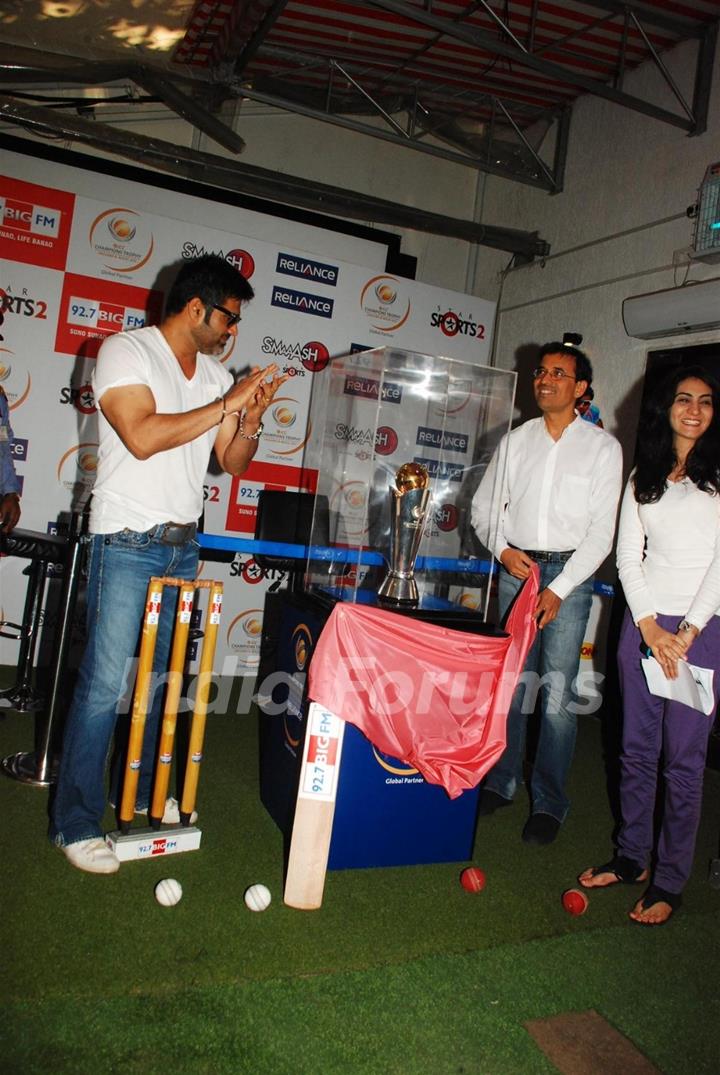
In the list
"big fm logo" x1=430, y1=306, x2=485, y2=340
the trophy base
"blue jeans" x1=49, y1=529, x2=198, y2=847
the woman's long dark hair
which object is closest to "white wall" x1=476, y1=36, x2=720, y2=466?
"big fm logo" x1=430, y1=306, x2=485, y2=340

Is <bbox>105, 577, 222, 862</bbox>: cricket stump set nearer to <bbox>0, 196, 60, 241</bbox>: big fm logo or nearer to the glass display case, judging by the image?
the glass display case

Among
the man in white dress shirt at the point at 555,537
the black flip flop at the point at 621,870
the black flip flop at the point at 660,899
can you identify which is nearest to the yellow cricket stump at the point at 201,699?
the man in white dress shirt at the point at 555,537

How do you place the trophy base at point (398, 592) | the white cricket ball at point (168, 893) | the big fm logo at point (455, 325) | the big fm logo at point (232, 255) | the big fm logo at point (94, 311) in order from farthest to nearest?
1. the big fm logo at point (455, 325)
2. the big fm logo at point (232, 255)
3. the big fm logo at point (94, 311)
4. the trophy base at point (398, 592)
5. the white cricket ball at point (168, 893)

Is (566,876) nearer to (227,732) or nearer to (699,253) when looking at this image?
(227,732)

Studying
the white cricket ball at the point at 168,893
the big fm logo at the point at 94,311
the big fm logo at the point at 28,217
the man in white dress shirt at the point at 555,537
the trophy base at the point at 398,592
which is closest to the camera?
the white cricket ball at the point at 168,893

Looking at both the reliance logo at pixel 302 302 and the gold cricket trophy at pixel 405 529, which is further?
the reliance logo at pixel 302 302

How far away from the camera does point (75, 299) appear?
4.71 meters

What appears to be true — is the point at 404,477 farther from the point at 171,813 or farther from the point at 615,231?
the point at 615,231

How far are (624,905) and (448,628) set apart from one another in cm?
112

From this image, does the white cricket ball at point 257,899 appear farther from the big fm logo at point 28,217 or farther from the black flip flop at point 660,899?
the big fm logo at point 28,217

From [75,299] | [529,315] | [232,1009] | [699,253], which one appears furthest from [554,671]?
[529,315]

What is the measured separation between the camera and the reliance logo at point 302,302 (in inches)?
204

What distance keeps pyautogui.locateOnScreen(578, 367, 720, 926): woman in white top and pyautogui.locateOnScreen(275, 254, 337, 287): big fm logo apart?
3248 millimetres

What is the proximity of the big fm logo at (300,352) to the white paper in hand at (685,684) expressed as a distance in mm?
3428
